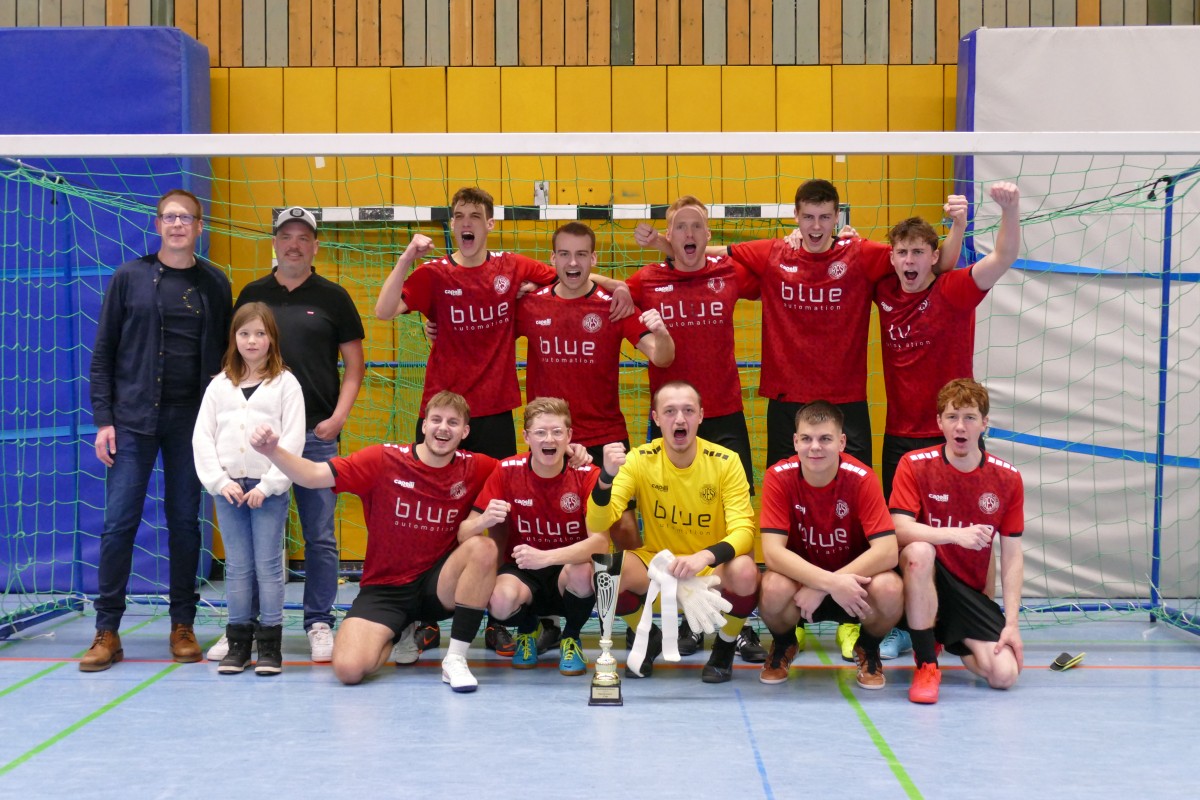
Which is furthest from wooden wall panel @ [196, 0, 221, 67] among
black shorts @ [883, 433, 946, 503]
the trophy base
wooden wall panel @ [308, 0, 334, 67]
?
the trophy base

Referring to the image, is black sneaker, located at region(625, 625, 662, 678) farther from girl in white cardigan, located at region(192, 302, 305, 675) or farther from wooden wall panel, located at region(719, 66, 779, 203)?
wooden wall panel, located at region(719, 66, 779, 203)

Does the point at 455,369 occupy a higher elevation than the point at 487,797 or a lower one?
higher

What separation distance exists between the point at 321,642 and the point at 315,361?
137 centimetres

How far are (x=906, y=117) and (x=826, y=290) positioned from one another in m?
2.83

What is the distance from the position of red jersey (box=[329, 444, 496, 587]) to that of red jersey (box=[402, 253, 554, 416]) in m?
0.44

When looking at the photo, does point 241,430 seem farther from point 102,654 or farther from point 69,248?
point 69,248

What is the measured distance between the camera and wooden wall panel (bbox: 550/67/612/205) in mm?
7387

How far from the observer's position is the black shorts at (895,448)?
5.14 m

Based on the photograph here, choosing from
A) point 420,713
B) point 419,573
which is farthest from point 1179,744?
point 419,573

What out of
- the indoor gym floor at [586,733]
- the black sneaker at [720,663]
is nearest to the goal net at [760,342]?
the indoor gym floor at [586,733]

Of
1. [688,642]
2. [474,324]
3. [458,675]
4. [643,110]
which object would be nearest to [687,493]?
[688,642]

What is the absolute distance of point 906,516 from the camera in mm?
4660

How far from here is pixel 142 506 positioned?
5035 millimetres

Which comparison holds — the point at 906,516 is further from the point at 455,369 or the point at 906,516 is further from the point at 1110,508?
the point at 1110,508
